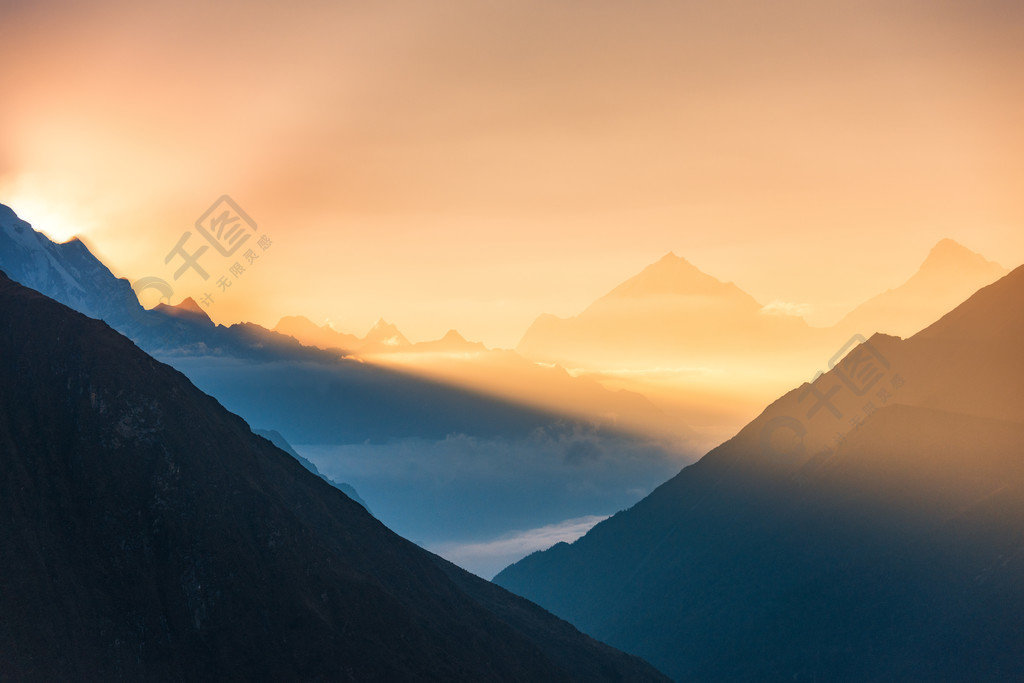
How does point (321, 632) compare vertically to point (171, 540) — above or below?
below

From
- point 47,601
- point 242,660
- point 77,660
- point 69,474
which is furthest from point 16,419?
point 242,660

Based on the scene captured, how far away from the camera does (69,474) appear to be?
197 meters

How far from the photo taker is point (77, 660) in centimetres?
16825

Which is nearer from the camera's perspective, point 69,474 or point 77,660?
point 77,660

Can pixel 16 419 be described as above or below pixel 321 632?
above

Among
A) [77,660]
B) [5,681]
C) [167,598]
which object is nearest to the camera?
[5,681]

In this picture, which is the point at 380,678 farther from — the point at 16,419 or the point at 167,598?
the point at 16,419

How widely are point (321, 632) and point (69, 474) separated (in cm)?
6240

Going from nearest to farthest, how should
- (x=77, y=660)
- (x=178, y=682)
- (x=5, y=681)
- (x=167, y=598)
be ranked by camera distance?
(x=5, y=681) < (x=77, y=660) < (x=178, y=682) < (x=167, y=598)

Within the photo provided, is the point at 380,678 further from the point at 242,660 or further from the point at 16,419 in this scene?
the point at 16,419

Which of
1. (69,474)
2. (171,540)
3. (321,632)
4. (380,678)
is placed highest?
(69,474)

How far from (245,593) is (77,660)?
37169 millimetres

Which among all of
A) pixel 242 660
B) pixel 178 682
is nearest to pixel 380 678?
pixel 242 660

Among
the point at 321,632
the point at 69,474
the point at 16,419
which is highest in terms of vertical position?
the point at 16,419
